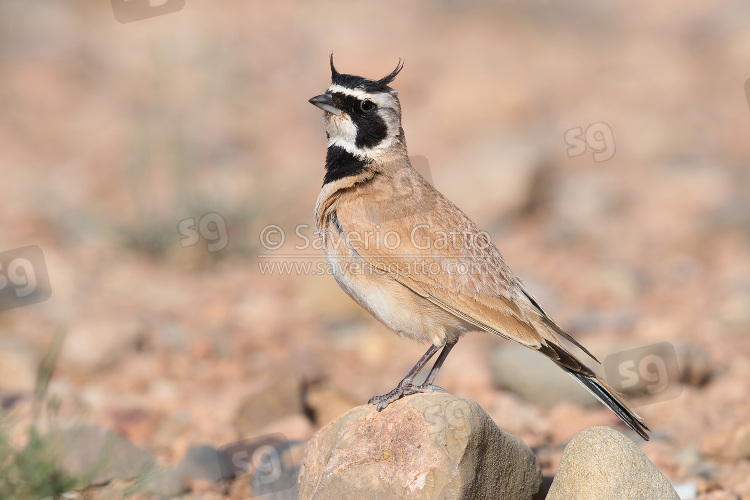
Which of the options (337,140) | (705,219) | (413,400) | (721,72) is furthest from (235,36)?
(413,400)

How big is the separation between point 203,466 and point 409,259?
2046mm

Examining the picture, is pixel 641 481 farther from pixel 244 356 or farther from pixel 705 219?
pixel 705 219

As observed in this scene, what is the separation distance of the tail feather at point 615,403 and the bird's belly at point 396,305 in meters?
0.84

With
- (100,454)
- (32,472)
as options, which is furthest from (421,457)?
(100,454)

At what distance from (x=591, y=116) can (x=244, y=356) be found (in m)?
9.35

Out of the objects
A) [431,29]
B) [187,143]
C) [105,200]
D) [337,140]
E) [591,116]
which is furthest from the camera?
[431,29]

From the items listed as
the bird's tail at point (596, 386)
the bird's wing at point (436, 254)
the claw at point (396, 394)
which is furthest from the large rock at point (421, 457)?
the bird's wing at point (436, 254)

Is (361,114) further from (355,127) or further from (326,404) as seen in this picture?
(326,404)

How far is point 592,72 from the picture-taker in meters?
17.7

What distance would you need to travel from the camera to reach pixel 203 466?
5875 mm

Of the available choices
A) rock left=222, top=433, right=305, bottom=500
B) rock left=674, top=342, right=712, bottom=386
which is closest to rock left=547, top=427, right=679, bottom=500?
rock left=222, top=433, right=305, bottom=500

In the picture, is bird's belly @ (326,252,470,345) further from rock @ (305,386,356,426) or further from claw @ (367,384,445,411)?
rock @ (305,386,356,426)

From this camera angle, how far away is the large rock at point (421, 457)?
439 cm

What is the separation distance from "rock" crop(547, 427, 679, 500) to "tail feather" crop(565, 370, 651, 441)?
17.6 inches
